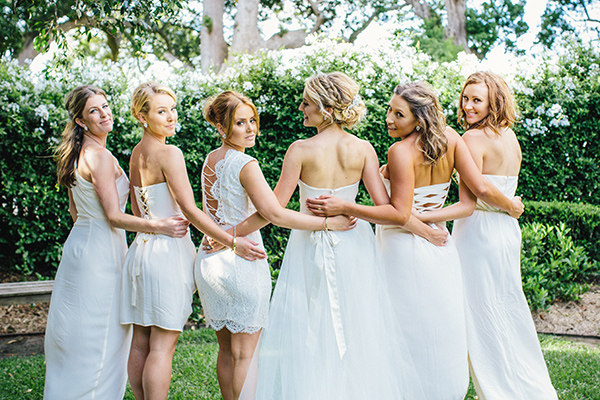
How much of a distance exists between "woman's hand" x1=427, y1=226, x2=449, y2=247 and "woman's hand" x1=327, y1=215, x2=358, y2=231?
20.9 inches

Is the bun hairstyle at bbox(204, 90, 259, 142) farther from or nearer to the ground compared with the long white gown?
farther from the ground

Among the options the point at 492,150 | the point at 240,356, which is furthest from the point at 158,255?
the point at 492,150

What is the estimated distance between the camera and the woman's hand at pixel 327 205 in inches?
123

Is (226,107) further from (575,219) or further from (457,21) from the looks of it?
(457,21)

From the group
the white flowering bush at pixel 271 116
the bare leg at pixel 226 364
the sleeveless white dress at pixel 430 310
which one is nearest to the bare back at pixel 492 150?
the sleeveless white dress at pixel 430 310

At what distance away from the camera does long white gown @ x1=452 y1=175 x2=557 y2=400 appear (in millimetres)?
3404

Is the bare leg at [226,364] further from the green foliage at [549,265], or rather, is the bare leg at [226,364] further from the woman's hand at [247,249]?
the green foliage at [549,265]

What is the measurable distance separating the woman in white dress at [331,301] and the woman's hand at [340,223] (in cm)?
4

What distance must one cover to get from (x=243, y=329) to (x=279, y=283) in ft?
1.15

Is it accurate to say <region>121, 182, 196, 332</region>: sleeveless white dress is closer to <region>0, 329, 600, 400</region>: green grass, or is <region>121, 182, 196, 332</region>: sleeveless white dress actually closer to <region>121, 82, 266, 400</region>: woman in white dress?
<region>121, 82, 266, 400</region>: woman in white dress

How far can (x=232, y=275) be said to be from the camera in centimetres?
309

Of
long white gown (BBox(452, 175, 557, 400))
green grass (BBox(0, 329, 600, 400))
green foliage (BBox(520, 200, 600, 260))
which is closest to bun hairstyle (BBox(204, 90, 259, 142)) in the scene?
long white gown (BBox(452, 175, 557, 400))

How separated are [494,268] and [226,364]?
184 cm

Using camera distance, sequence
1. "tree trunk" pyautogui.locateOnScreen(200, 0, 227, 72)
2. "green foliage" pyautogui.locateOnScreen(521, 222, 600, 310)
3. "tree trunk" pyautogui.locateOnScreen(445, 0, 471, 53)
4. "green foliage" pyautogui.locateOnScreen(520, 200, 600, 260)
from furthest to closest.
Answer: "tree trunk" pyautogui.locateOnScreen(445, 0, 471, 53), "tree trunk" pyautogui.locateOnScreen(200, 0, 227, 72), "green foliage" pyautogui.locateOnScreen(520, 200, 600, 260), "green foliage" pyautogui.locateOnScreen(521, 222, 600, 310)
